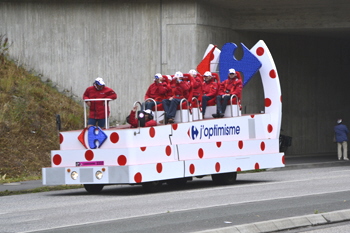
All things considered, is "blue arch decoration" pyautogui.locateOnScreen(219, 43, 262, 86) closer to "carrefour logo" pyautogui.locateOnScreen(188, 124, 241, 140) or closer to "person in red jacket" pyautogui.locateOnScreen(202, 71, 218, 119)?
"person in red jacket" pyautogui.locateOnScreen(202, 71, 218, 119)

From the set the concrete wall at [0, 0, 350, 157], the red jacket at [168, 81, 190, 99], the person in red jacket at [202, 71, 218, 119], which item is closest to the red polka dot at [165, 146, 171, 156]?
the red jacket at [168, 81, 190, 99]

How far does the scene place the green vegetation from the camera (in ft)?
78.9

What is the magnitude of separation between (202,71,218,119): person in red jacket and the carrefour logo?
3.57 ft

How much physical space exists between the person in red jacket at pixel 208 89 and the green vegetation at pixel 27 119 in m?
5.80

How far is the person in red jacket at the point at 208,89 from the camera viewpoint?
19.9m

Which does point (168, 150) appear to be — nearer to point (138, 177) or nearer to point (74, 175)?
point (138, 177)

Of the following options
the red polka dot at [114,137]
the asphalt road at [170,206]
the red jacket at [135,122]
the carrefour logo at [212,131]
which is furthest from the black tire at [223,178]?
the red polka dot at [114,137]

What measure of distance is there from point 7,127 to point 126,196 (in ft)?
34.9

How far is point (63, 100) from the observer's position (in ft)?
96.2

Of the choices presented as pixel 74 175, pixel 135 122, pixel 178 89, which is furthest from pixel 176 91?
pixel 74 175

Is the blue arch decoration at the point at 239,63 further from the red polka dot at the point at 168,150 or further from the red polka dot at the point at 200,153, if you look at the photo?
the red polka dot at the point at 168,150

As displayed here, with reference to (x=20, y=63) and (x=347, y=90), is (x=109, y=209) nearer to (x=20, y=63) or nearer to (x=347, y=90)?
(x=20, y=63)

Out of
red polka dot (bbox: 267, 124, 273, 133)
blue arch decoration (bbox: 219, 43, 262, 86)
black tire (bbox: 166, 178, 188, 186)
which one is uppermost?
blue arch decoration (bbox: 219, 43, 262, 86)

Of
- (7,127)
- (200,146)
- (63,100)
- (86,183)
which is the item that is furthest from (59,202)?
(63,100)
